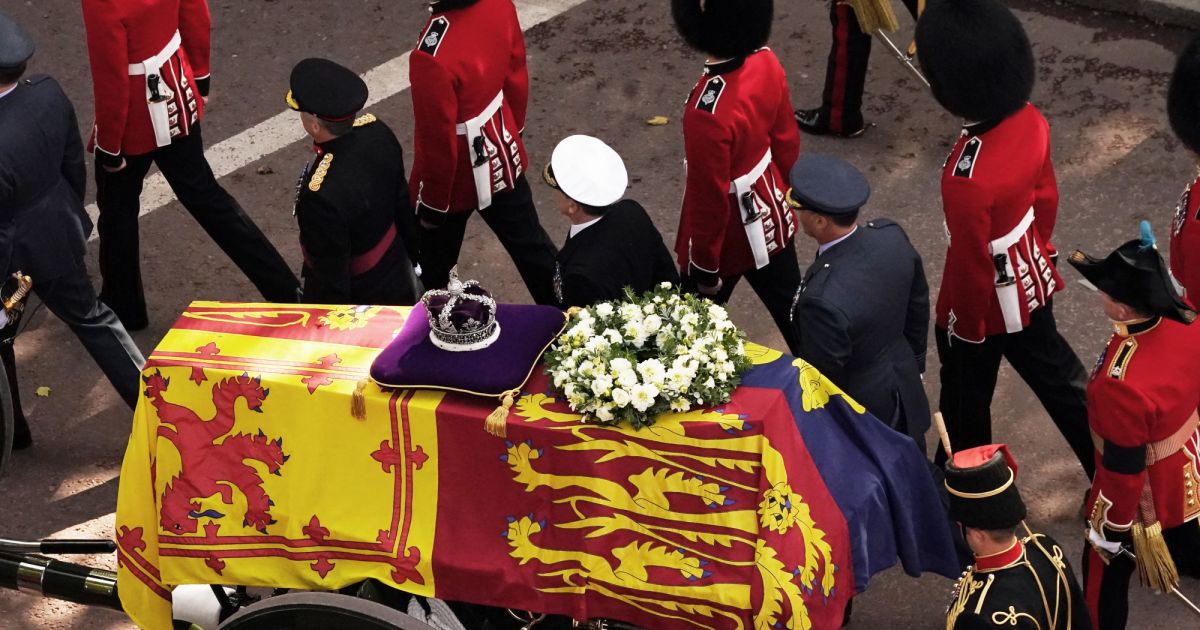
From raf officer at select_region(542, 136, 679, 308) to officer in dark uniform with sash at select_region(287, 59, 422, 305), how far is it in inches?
28.0

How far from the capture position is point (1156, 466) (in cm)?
406

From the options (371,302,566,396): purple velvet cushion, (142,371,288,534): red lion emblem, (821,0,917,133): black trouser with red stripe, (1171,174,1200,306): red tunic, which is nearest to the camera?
(371,302,566,396): purple velvet cushion

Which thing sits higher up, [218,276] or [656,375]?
[656,375]

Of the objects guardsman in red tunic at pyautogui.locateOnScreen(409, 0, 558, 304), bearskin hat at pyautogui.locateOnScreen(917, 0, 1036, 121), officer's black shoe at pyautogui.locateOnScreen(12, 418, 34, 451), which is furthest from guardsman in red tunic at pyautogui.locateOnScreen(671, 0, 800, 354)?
officer's black shoe at pyautogui.locateOnScreen(12, 418, 34, 451)

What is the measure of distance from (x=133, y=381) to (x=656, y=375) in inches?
102

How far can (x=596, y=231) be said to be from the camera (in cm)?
462

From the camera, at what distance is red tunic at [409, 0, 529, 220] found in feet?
17.3

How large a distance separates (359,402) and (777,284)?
2.12 metres

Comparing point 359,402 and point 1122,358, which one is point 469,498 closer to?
point 359,402

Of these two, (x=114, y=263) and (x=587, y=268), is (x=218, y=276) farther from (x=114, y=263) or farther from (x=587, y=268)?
(x=587, y=268)

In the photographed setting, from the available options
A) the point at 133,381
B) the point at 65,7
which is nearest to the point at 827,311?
the point at 133,381

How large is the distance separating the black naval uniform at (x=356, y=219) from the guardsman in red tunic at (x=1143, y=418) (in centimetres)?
234

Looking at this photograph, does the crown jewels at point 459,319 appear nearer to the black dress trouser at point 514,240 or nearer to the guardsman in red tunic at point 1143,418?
the guardsman in red tunic at point 1143,418

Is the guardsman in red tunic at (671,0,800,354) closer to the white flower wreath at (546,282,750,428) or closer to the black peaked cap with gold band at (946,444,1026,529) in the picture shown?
the white flower wreath at (546,282,750,428)
